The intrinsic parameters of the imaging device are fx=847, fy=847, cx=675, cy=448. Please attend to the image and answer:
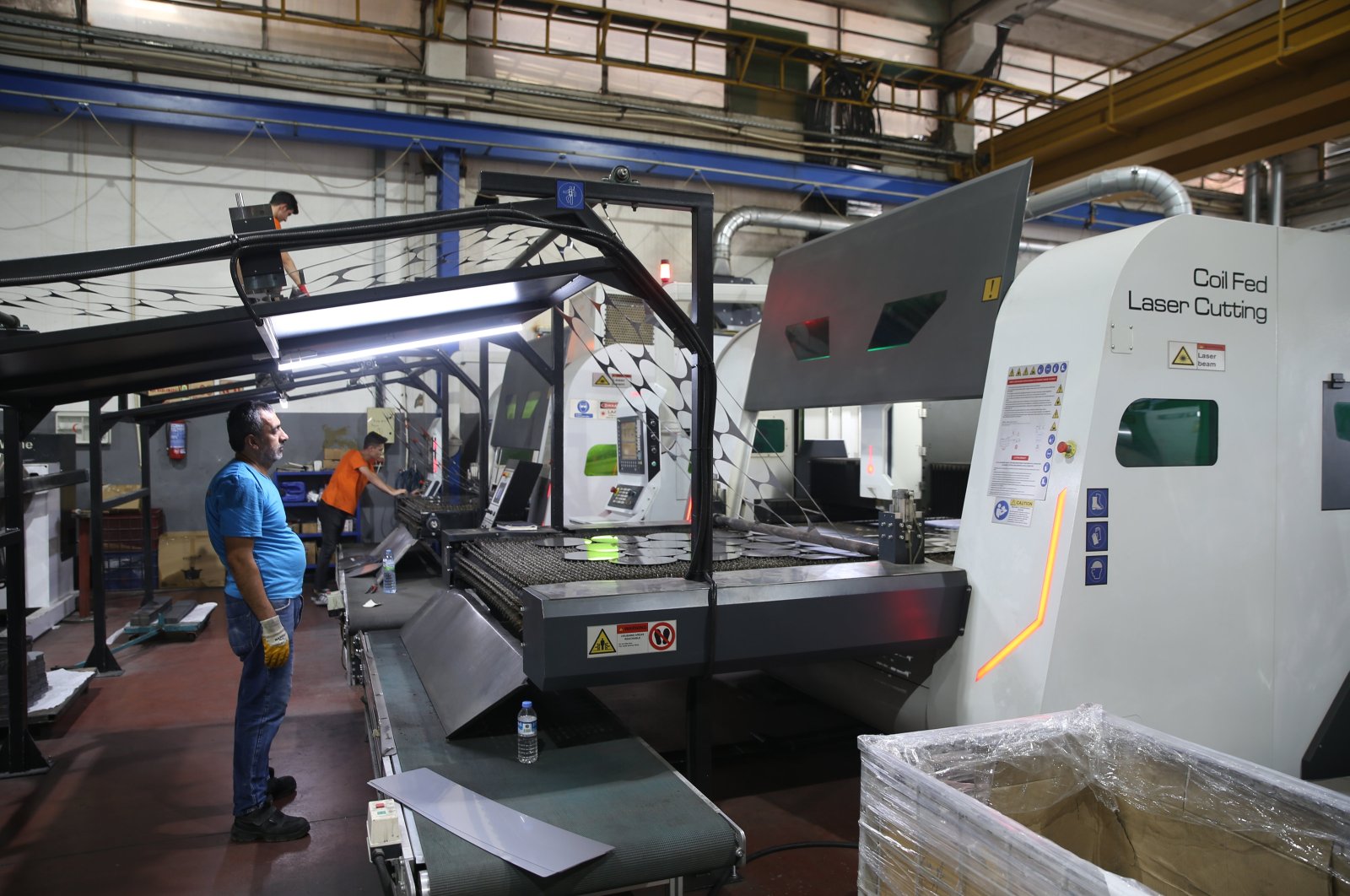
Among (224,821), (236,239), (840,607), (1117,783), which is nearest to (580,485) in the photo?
(224,821)

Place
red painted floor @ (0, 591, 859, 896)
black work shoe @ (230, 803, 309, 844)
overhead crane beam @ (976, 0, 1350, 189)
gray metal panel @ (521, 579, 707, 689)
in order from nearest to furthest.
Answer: gray metal panel @ (521, 579, 707, 689) < red painted floor @ (0, 591, 859, 896) < black work shoe @ (230, 803, 309, 844) < overhead crane beam @ (976, 0, 1350, 189)

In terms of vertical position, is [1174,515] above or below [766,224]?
below

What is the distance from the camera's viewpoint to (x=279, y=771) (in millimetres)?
3807

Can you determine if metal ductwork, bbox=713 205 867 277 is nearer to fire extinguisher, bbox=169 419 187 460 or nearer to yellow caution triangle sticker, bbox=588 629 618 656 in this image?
fire extinguisher, bbox=169 419 187 460

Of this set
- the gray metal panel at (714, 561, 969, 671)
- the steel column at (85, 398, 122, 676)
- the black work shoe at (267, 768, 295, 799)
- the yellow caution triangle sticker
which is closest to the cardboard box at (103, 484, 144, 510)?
the steel column at (85, 398, 122, 676)

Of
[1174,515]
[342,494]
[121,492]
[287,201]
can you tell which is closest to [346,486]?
[342,494]

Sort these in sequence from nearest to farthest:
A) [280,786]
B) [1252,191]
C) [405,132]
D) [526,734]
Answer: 1. [526,734]
2. [280,786]
3. [405,132]
4. [1252,191]

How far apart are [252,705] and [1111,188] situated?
654cm

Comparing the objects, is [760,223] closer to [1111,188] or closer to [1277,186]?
[1111,188]

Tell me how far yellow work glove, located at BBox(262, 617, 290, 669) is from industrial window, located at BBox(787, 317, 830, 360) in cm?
251

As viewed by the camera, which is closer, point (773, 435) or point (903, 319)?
point (903, 319)

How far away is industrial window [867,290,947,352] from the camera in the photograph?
3236 millimetres

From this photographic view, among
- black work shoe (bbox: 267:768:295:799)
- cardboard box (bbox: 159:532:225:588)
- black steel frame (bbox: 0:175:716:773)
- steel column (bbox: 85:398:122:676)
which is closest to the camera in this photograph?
black steel frame (bbox: 0:175:716:773)

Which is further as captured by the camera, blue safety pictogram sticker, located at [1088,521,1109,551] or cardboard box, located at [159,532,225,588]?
cardboard box, located at [159,532,225,588]
